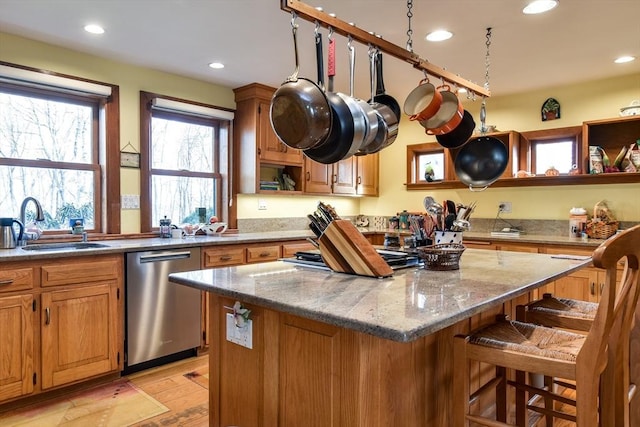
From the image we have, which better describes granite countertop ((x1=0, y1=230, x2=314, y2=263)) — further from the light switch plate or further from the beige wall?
the light switch plate

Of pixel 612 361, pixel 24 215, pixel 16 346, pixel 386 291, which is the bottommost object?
pixel 16 346

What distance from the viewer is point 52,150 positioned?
322 cm

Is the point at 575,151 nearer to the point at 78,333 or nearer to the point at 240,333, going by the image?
the point at 240,333

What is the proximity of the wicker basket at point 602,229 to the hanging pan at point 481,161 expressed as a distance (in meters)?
1.64

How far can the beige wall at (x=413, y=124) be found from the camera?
128 inches

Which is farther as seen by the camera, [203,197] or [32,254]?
[203,197]

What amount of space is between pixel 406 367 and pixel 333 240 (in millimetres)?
602

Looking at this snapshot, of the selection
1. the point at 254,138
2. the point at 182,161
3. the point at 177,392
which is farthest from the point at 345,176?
the point at 177,392

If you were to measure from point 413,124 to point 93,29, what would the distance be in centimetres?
351

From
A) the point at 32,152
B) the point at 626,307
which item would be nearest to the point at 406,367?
the point at 626,307

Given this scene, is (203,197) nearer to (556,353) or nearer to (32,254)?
(32,254)

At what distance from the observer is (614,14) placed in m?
2.58

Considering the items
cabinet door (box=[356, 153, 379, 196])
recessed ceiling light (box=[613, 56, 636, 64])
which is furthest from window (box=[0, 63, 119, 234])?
recessed ceiling light (box=[613, 56, 636, 64])

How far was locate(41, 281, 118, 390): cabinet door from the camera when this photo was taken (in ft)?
8.40
